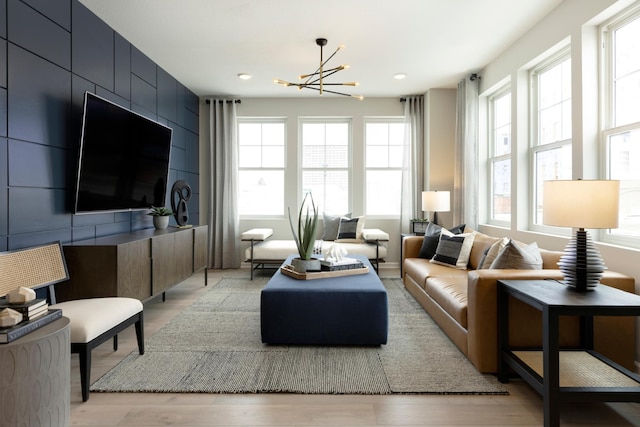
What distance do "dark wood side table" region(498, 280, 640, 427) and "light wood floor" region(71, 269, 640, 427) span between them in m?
0.18

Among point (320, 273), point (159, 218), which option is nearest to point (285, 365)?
point (320, 273)

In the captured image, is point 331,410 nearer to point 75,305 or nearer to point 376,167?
point 75,305

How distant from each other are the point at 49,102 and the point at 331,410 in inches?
106

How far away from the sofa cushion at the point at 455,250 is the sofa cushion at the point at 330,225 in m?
1.86

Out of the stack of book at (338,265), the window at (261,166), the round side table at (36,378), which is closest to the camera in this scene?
the round side table at (36,378)

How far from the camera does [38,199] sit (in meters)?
2.52

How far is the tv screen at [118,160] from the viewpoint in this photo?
2811 millimetres

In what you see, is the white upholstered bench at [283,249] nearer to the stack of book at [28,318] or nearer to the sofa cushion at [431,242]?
the sofa cushion at [431,242]

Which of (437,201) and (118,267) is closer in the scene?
(118,267)

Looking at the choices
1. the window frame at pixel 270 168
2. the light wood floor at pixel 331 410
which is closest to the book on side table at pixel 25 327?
the light wood floor at pixel 331 410

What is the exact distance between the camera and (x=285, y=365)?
2.34 metres

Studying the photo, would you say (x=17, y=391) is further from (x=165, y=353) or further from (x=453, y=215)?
(x=453, y=215)

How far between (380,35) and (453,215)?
2654 millimetres

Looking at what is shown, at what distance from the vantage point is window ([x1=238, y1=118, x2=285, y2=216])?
585cm
